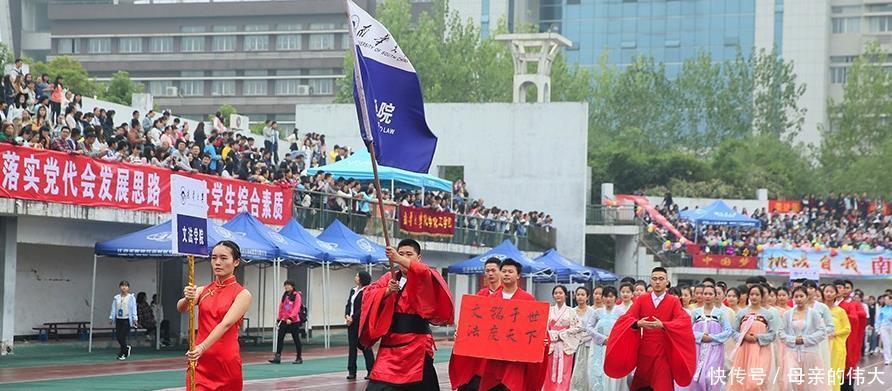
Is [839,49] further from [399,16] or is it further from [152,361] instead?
[152,361]

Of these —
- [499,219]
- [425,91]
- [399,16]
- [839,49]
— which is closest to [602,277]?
[499,219]

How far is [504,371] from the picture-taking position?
13.7m

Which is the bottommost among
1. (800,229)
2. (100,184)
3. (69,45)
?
(800,229)

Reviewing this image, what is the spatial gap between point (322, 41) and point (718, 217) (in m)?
53.2

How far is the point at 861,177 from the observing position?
83.2m

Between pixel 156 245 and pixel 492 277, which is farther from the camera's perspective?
pixel 156 245

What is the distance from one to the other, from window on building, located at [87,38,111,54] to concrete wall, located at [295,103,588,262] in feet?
194

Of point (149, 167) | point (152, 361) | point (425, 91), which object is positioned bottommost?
point (152, 361)

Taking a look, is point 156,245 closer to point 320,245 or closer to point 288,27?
point 320,245

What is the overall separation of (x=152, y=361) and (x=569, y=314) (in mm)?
9513

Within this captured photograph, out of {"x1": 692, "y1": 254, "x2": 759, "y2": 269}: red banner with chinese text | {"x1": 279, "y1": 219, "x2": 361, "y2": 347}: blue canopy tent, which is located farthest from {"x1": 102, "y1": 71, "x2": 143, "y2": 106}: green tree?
{"x1": 279, "y1": 219, "x2": 361, "y2": 347}: blue canopy tent

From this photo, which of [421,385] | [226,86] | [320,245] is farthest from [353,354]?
[226,86]

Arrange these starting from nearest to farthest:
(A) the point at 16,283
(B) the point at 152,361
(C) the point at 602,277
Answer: (B) the point at 152,361 < (A) the point at 16,283 < (C) the point at 602,277

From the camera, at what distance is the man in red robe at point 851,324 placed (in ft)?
75.9
